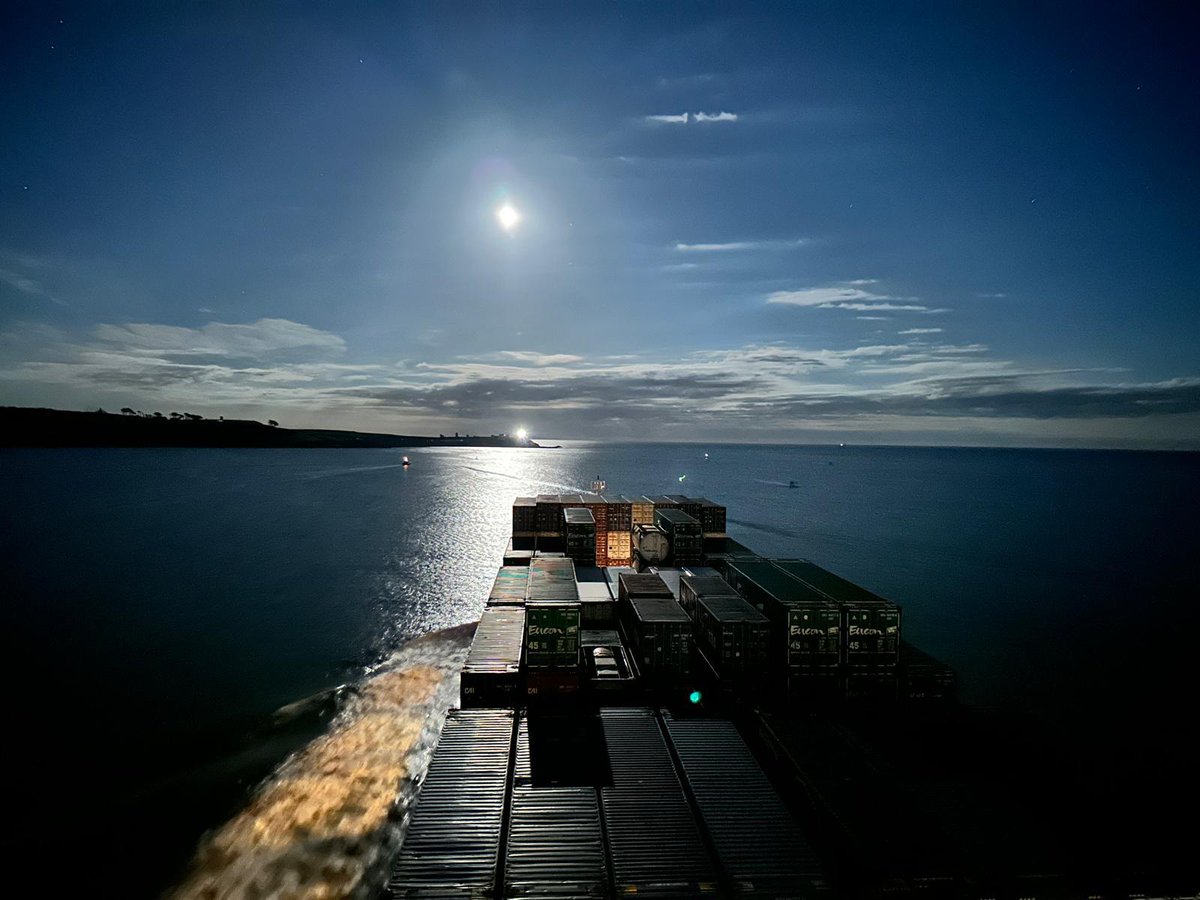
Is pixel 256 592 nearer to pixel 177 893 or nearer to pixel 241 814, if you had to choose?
pixel 241 814

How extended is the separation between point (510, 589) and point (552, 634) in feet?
36.7

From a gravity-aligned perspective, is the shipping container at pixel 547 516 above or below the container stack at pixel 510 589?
above

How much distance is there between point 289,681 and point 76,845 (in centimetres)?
1686

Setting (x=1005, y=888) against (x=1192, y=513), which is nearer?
(x=1005, y=888)

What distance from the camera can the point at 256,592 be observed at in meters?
63.4

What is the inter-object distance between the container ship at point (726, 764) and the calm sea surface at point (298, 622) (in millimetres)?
17039

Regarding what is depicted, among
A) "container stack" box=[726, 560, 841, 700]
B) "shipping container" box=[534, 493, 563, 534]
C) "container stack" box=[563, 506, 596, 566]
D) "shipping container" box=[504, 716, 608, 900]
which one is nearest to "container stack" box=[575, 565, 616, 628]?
"container stack" box=[563, 506, 596, 566]

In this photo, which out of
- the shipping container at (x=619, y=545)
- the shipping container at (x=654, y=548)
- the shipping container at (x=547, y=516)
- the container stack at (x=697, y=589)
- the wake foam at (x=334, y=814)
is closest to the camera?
the wake foam at (x=334, y=814)

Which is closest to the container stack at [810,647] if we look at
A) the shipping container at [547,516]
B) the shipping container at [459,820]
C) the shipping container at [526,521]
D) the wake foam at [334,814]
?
the shipping container at [459,820]

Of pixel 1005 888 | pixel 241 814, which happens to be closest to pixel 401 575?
pixel 241 814

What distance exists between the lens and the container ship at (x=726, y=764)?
1562cm

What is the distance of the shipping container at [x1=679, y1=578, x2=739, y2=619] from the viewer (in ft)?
109

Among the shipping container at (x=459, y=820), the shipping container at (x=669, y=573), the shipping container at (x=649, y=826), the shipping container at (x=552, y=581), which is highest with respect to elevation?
the shipping container at (x=552, y=581)

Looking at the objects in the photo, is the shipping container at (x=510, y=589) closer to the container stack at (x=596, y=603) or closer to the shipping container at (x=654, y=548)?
the container stack at (x=596, y=603)
